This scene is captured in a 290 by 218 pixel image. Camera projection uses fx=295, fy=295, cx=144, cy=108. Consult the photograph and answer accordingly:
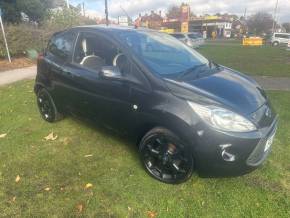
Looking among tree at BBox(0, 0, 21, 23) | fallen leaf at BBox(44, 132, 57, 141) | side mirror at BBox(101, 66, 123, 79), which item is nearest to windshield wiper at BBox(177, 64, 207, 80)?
side mirror at BBox(101, 66, 123, 79)

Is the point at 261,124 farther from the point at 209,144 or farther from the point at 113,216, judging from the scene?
the point at 113,216

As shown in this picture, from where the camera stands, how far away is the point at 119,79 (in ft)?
11.6

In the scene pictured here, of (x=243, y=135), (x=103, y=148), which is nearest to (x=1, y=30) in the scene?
(x=103, y=148)

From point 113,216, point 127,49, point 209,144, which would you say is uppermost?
point 127,49

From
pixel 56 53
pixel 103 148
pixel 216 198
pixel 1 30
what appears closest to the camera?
pixel 216 198

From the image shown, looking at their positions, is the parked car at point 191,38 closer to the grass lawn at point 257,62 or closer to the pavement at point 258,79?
the grass lawn at point 257,62

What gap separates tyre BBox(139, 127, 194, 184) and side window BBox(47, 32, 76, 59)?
1988 millimetres

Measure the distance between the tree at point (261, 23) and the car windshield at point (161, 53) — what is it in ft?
247

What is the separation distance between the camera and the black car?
2.99 metres

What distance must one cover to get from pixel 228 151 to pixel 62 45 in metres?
3.14

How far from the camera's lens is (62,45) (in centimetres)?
473

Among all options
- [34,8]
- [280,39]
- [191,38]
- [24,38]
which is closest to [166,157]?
[24,38]

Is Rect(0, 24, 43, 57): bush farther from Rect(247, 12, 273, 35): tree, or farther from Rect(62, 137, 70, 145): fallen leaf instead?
Rect(247, 12, 273, 35): tree

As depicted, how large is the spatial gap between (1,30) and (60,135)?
1131 cm
